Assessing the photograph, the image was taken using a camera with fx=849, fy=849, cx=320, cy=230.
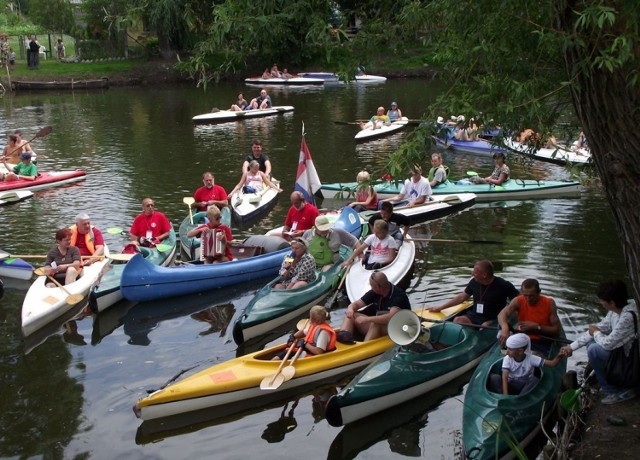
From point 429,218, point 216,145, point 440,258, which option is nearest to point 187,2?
point 440,258

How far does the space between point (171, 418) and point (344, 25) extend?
4.73m

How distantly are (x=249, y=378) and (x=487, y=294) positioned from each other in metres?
3.04

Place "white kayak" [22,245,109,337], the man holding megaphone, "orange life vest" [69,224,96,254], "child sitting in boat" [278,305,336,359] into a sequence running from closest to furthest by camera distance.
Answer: "child sitting in boat" [278,305,336,359] → the man holding megaphone → "white kayak" [22,245,109,337] → "orange life vest" [69,224,96,254]

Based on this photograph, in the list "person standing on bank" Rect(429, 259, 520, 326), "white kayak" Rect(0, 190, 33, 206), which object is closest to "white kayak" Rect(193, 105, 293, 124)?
"white kayak" Rect(0, 190, 33, 206)

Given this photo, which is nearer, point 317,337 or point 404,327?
point 404,327

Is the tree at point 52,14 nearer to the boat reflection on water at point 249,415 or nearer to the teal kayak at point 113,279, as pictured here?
the teal kayak at point 113,279

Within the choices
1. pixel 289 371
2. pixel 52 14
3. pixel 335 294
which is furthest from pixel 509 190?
pixel 52 14

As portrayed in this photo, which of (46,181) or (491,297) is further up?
(491,297)

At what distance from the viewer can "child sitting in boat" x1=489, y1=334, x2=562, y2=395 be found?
8648 mm

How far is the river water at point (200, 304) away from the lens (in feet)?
30.6

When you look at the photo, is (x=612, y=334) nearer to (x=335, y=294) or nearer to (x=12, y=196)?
(x=335, y=294)

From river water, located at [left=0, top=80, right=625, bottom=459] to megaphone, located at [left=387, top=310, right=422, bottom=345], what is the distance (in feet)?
2.68

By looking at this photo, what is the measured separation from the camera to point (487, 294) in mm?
10312

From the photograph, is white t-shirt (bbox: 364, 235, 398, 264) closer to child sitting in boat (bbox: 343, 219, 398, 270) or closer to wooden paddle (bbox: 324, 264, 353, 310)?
child sitting in boat (bbox: 343, 219, 398, 270)
